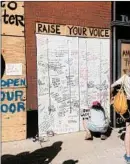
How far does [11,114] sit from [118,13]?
3828mm

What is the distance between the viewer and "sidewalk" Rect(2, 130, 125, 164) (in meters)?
6.66

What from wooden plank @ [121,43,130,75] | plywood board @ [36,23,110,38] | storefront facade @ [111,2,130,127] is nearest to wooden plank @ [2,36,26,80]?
plywood board @ [36,23,110,38]

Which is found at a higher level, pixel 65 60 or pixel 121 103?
pixel 65 60

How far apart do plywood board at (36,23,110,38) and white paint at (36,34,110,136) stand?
4.0 inches

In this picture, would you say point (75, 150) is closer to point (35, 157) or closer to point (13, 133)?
point (35, 157)

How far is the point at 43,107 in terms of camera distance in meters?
8.13

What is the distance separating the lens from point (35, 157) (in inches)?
266

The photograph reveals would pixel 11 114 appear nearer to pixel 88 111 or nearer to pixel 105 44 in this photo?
pixel 88 111

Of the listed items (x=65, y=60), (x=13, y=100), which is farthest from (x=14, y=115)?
(x=65, y=60)

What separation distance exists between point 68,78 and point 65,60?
43cm

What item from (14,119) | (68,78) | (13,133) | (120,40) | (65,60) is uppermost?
(120,40)

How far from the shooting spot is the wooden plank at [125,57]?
919cm

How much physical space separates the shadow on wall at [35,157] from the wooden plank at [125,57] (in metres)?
3.04

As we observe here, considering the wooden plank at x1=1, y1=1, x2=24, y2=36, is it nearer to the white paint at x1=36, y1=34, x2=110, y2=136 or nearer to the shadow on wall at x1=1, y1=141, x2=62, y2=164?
the white paint at x1=36, y1=34, x2=110, y2=136
